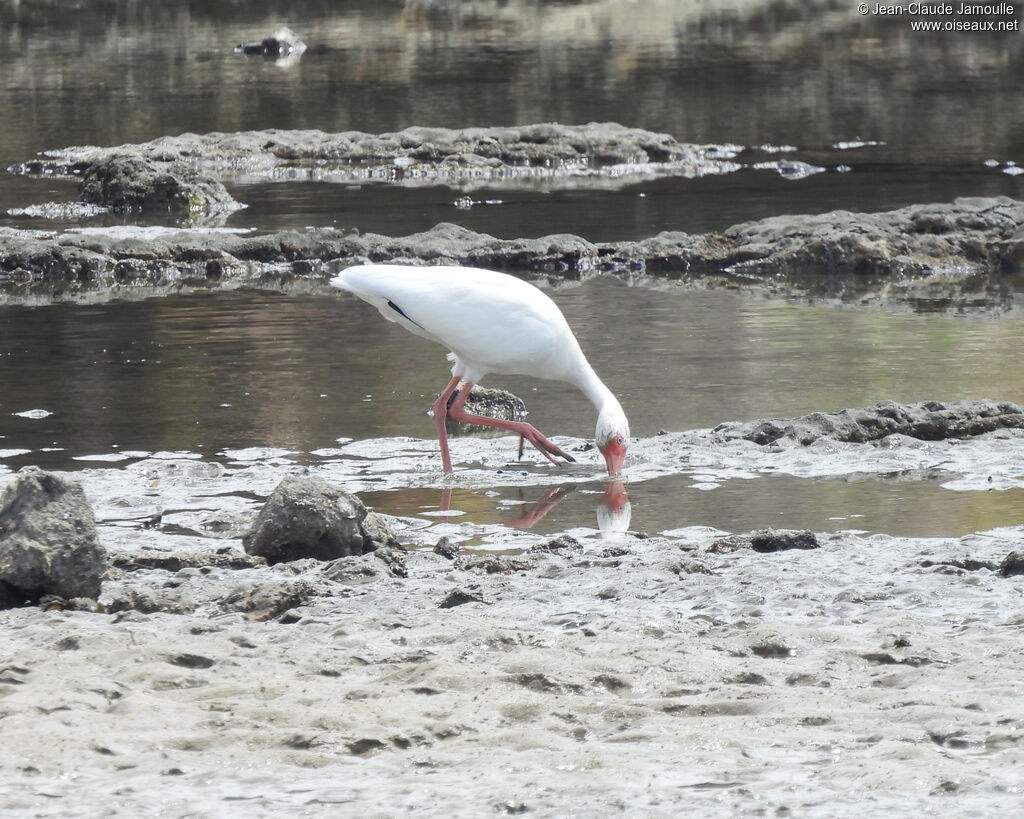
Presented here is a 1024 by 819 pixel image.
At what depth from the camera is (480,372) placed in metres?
9.41

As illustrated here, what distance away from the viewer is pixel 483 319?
8.97m

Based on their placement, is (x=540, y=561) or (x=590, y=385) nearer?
(x=540, y=561)

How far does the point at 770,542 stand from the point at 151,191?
1601cm

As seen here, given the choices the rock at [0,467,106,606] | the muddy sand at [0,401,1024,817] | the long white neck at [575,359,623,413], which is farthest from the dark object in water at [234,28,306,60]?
the rock at [0,467,106,606]

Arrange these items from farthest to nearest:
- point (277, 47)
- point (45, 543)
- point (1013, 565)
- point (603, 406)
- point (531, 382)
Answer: point (277, 47) < point (531, 382) < point (603, 406) < point (1013, 565) < point (45, 543)

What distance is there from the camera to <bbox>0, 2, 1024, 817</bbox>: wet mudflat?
4457 millimetres

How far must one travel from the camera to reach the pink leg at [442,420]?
29.0 ft

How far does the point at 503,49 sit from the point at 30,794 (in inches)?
1733

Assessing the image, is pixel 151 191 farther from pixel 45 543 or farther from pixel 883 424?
pixel 45 543

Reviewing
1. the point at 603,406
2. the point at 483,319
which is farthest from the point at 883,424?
the point at 483,319

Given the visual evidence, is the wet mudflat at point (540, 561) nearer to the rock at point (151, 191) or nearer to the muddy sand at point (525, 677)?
the muddy sand at point (525, 677)

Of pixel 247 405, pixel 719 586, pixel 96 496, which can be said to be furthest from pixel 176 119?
pixel 719 586

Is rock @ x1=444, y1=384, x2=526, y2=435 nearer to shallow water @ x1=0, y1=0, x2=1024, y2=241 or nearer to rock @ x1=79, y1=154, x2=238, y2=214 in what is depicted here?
shallow water @ x1=0, y1=0, x2=1024, y2=241

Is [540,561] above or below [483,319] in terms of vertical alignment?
below
